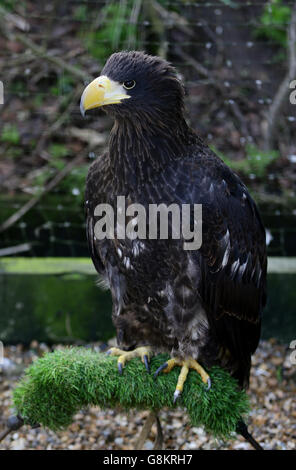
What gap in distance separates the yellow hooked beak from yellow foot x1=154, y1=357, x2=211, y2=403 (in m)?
1.15

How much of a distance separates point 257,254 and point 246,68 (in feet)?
10.1

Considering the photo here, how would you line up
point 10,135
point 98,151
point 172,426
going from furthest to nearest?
point 10,135 < point 98,151 < point 172,426

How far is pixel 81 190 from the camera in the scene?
15.6ft

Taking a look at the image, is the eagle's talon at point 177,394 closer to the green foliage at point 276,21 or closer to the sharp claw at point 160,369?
the sharp claw at point 160,369

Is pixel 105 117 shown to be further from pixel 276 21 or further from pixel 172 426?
pixel 172 426

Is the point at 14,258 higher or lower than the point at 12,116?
lower

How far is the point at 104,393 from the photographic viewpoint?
2.63m

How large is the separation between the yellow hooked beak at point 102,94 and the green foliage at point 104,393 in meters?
1.06

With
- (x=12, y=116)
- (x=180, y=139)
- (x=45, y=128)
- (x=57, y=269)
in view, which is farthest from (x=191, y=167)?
(x=12, y=116)

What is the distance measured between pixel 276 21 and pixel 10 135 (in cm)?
239
